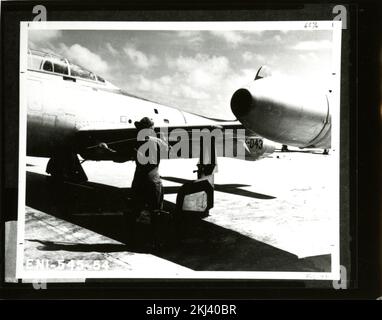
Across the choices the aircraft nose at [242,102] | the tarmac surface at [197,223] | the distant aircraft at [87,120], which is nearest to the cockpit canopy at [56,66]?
the distant aircraft at [87,120]

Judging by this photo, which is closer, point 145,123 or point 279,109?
point 279,109

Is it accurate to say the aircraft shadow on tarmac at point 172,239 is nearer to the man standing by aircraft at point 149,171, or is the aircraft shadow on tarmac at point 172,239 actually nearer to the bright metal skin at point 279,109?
the man standing by aircraft at point 149,171

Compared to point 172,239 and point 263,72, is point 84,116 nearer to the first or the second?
point 172,239

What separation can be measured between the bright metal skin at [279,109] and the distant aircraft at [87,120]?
0.03m

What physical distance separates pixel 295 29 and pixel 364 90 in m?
0.39

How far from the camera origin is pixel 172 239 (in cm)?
154

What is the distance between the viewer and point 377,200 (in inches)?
58.7

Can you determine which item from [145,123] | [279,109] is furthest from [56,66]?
[279,109]

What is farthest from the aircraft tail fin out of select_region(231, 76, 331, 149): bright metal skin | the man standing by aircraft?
the man standing by aircraft

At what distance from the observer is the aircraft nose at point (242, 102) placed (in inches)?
48.5

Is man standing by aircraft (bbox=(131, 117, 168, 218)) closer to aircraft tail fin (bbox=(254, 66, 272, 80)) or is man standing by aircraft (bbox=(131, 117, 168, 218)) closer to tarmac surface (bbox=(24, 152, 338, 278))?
tarmac surface (bbox=(24, 152, 338, 278))

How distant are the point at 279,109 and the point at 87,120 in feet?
2.95

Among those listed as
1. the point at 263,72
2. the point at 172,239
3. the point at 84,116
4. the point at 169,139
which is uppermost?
the point at 263,72
